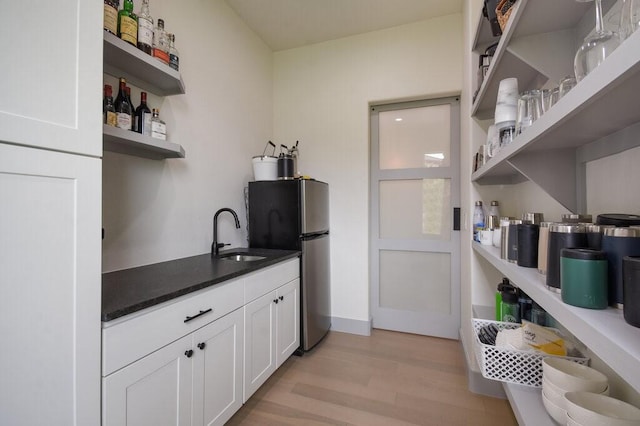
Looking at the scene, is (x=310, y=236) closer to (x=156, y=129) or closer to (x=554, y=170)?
A: (x=156, y=129)

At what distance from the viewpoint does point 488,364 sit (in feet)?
3.57

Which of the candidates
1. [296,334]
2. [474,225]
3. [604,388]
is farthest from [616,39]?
[296,334]

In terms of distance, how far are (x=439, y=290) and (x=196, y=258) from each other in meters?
2.23

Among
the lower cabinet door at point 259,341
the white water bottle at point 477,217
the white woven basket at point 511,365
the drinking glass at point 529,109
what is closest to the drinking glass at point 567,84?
the drinking glass at point 529,109

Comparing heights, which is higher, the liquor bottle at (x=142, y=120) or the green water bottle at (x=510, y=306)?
the liquor bottle at (x=142, y=120)

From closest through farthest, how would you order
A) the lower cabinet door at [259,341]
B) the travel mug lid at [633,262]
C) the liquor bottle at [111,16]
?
the travel mug lid at [633,262] < the liquor bottle at [111,16] < the lower cabinet door at [259,341]

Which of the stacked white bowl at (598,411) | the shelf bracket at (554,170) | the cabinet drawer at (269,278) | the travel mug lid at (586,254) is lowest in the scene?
Result: the stacked white bowl at (598,411)

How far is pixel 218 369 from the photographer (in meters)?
1.41

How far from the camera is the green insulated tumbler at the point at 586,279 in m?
0.56

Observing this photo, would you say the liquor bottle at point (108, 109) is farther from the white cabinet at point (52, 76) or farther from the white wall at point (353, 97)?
the white wall at point (353, 97)

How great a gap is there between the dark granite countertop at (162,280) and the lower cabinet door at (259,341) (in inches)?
10.0

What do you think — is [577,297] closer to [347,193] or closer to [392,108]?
[347,193]

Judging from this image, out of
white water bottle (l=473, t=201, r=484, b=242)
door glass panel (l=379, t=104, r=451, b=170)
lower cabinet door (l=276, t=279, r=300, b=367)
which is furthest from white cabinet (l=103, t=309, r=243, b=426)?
door glass panel (l=379, t=104, r=451, b=170)

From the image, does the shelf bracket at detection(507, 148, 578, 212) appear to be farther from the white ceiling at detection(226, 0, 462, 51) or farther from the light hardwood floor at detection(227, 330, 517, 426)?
the white ceiling at detection(226, 0, 462, 51)
